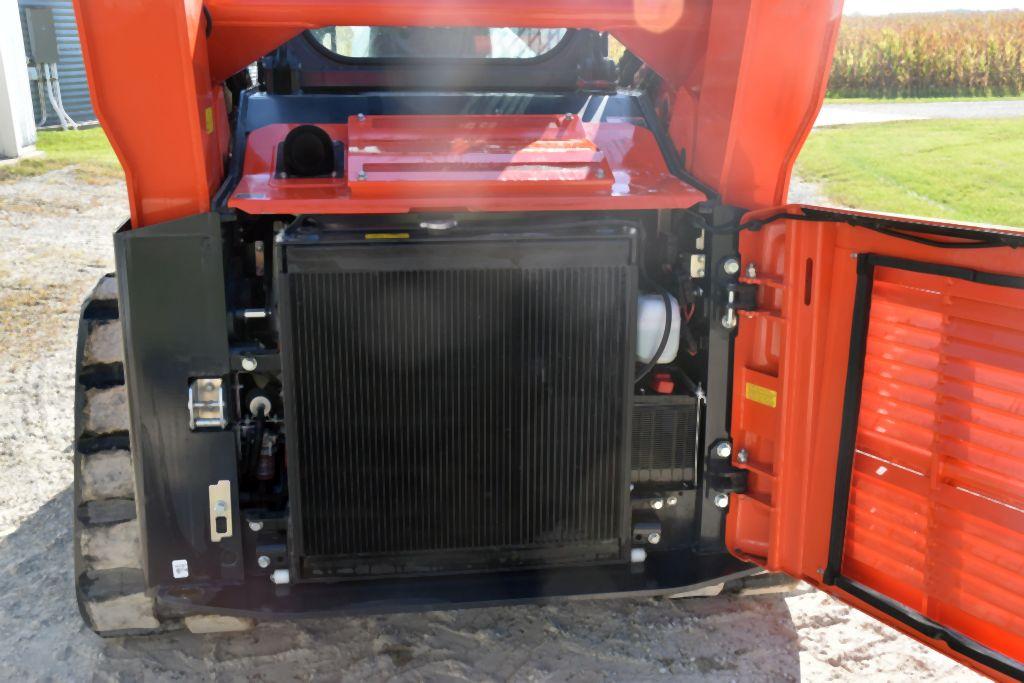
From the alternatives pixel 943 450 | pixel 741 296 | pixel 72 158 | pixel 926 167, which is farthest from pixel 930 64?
pixel 943 450

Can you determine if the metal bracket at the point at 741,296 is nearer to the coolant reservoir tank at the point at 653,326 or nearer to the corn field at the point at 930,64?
the coolant reservoir tank at the point at 653,326

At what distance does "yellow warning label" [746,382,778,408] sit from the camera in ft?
9.05

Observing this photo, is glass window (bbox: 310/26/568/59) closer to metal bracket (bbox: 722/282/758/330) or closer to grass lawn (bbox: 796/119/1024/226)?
metal bracket (bbox: 722/282/758/330)

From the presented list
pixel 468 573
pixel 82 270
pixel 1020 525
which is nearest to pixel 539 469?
pixel 468 573

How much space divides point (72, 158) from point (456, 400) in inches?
442

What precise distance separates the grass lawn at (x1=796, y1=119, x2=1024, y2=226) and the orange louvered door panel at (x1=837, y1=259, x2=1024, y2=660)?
732 cm

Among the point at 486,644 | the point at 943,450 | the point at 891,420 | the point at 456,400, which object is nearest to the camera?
the point at 943,450

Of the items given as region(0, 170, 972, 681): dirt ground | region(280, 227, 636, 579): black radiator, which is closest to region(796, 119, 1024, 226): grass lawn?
region(0, 170, 972, 681): dirt ground

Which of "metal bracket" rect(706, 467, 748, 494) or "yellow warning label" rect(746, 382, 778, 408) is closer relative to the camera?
"yellow warning label" rect(746, 382, 778, 408)

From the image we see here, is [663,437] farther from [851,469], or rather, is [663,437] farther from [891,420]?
[891,420]

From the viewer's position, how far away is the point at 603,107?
10.7ft

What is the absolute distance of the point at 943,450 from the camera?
235 cm

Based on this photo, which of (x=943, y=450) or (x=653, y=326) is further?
(x=653, y=326)

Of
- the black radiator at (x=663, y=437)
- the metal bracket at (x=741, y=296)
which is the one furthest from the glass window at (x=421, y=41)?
the black radiator at (x=663, y=437)
